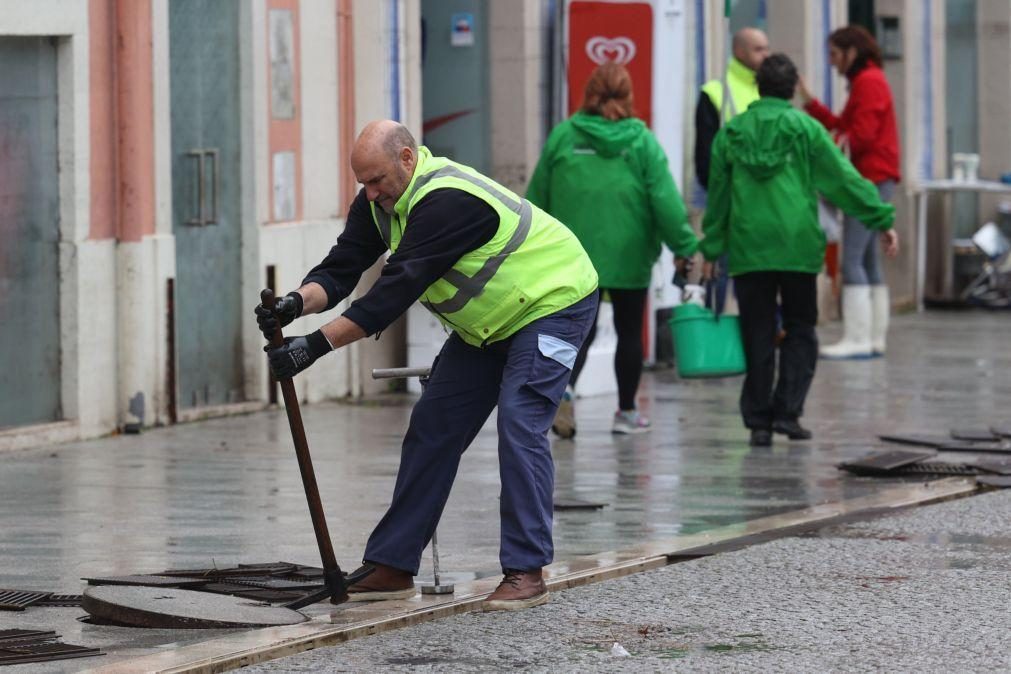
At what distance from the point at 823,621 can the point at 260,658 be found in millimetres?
1735

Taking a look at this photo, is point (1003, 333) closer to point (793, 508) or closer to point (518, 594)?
point (793, 508)

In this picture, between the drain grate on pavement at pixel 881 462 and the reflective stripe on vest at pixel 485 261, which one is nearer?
the reflective stripe on vest at pixel 485 261

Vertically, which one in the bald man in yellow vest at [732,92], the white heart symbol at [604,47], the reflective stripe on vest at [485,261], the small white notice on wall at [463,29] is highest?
the small white notice on wall at [463,29]

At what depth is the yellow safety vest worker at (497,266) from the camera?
25.1 ft

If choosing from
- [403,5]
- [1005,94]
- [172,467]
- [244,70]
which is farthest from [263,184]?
[1005,94]

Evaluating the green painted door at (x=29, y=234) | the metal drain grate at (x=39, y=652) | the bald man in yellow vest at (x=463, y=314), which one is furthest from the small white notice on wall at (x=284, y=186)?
the metal drain grate at (x=39, y=652)

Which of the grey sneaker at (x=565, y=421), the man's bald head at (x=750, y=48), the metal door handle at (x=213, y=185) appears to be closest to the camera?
the grey sneaker at (x=565, y=421)

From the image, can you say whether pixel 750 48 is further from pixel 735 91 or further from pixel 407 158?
pixel 407 158

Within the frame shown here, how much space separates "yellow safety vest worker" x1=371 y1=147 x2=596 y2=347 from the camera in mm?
7637

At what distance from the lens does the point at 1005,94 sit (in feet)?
76.3

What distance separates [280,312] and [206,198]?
6104 mm

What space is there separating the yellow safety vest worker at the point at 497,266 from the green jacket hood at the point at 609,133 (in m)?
4.25

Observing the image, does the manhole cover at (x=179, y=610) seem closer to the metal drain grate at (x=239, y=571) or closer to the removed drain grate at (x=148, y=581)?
the removed drain grate at (x=148, y=581)

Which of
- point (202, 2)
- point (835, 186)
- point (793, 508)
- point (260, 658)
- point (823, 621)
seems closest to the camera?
point (260, 658)
